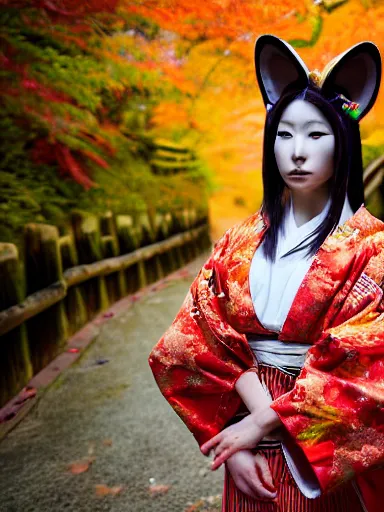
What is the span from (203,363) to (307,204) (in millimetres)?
519

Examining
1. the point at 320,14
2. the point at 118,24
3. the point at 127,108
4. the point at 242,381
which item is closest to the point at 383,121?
the point at 320,14

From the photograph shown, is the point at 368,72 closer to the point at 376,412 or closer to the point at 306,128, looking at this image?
the point at 306,128

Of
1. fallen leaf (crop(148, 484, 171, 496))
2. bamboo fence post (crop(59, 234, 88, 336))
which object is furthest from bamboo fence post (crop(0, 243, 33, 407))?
fallen leaf (crop(148, 484, 171, 496))

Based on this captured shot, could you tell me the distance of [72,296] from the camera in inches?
210

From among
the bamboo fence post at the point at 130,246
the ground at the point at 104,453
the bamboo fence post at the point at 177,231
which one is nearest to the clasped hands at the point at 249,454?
the ground at the point at 104,453

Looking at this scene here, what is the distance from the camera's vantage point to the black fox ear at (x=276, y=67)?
4.67 feet

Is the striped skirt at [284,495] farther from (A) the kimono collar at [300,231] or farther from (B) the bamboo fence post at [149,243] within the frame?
(B) the bamboo fence post at [149,243]

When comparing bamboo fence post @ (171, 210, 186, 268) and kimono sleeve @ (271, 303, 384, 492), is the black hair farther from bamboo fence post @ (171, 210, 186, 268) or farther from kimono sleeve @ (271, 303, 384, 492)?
bamboo fence post @ (171, 210, 186, 268)

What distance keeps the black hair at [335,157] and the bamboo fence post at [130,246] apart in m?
5.66

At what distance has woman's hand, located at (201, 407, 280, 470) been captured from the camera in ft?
4.38

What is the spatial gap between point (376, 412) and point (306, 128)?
723 mm

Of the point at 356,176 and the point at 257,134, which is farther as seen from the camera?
the point at 257,134

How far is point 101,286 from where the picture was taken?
20.6 ft

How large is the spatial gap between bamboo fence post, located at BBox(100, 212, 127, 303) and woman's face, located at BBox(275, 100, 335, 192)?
16.8 ft
